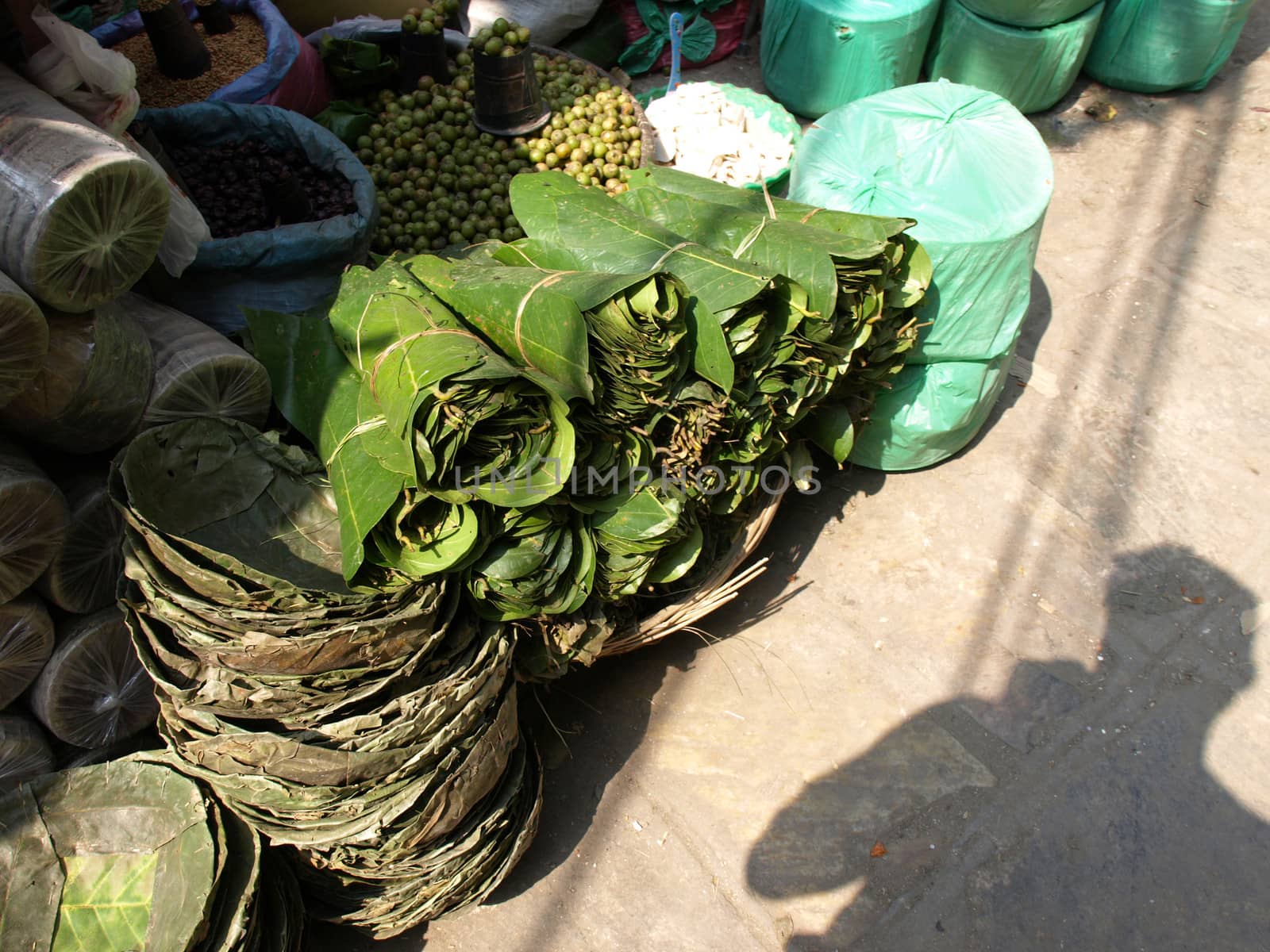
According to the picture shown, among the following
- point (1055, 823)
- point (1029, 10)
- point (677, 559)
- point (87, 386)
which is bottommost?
point (1055, 823)

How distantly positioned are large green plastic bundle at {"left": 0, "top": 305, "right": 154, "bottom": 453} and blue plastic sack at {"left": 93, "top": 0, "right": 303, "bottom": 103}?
150cm

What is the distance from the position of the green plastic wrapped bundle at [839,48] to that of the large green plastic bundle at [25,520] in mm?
3885

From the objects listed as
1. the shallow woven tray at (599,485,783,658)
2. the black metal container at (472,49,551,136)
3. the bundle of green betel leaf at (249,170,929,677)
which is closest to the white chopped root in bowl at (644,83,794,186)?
the black metal container at (472,49,551,136)

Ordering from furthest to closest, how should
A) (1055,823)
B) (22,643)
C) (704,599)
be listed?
1. (704,599)
2. (1055,823)
3. (22,643)

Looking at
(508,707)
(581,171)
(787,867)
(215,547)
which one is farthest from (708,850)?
(581,171)

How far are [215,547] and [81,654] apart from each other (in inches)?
21.4

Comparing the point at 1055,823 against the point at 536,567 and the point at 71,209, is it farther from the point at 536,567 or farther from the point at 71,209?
the point at 71,209

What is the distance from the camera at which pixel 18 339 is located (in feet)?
5.72

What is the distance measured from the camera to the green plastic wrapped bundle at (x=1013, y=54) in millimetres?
4438

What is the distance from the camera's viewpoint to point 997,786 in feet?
8.77

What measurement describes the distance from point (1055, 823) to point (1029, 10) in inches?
146

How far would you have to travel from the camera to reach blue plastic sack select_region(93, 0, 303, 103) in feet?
11.0

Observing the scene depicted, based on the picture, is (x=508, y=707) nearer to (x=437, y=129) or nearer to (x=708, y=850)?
(x=708, y=850)

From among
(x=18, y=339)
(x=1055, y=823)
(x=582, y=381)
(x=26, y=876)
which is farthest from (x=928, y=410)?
(x=26, y=876)
